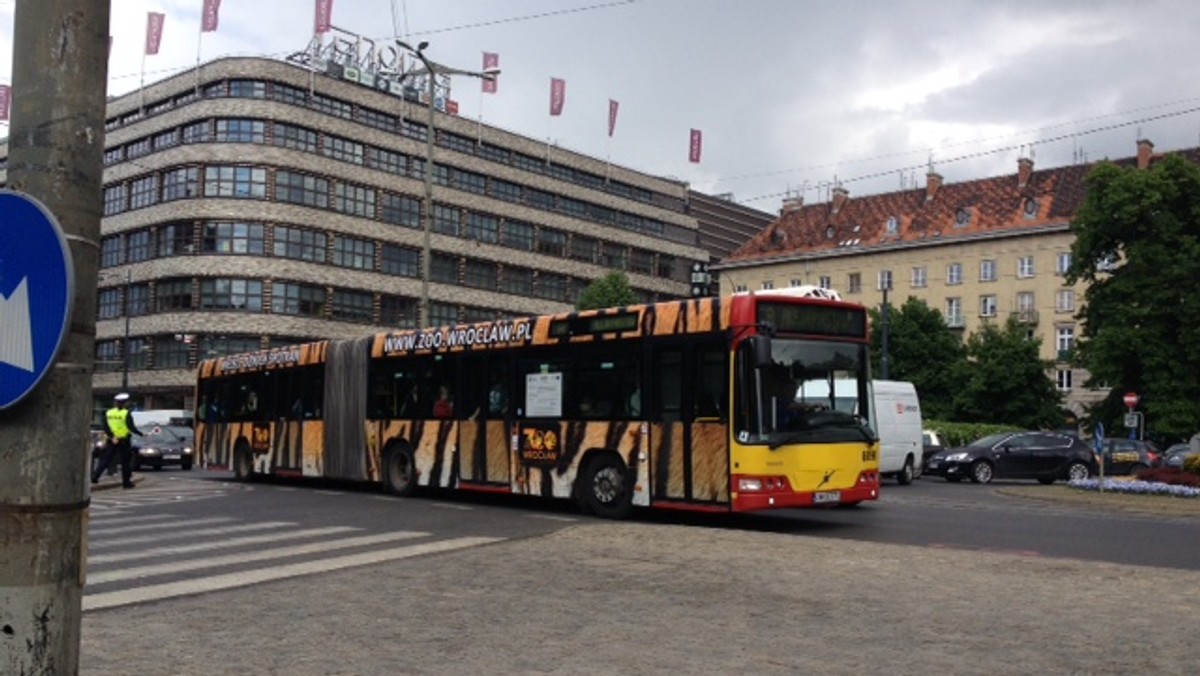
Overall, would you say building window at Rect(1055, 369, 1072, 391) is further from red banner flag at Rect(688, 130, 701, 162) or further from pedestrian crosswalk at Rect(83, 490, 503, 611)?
pedestrian crosswalk at Rect(83, 490, 503, 611)

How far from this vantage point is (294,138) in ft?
233

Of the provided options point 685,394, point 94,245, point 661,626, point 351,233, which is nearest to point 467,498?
point 685,394

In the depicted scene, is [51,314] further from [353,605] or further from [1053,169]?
[1053,169]

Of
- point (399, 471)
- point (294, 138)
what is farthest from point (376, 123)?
point (399, 471)

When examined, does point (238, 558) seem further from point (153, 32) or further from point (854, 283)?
point (854, 283)

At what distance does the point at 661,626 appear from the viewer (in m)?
7.90

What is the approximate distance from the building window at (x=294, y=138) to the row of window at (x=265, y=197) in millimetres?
1691

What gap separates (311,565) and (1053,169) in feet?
280

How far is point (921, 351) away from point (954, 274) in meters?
15.6

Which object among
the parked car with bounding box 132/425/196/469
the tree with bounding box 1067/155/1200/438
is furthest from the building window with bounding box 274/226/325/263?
the tree with bounding box 1067/155/1200/438

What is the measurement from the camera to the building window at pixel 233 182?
227 feet

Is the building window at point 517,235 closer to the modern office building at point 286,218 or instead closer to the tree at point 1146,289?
the modern office building at point 286,218

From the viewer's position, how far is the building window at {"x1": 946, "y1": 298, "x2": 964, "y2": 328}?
87.9m

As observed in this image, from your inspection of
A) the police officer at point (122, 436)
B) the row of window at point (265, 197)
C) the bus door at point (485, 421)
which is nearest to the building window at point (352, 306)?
the row of window at point (265, 197)
